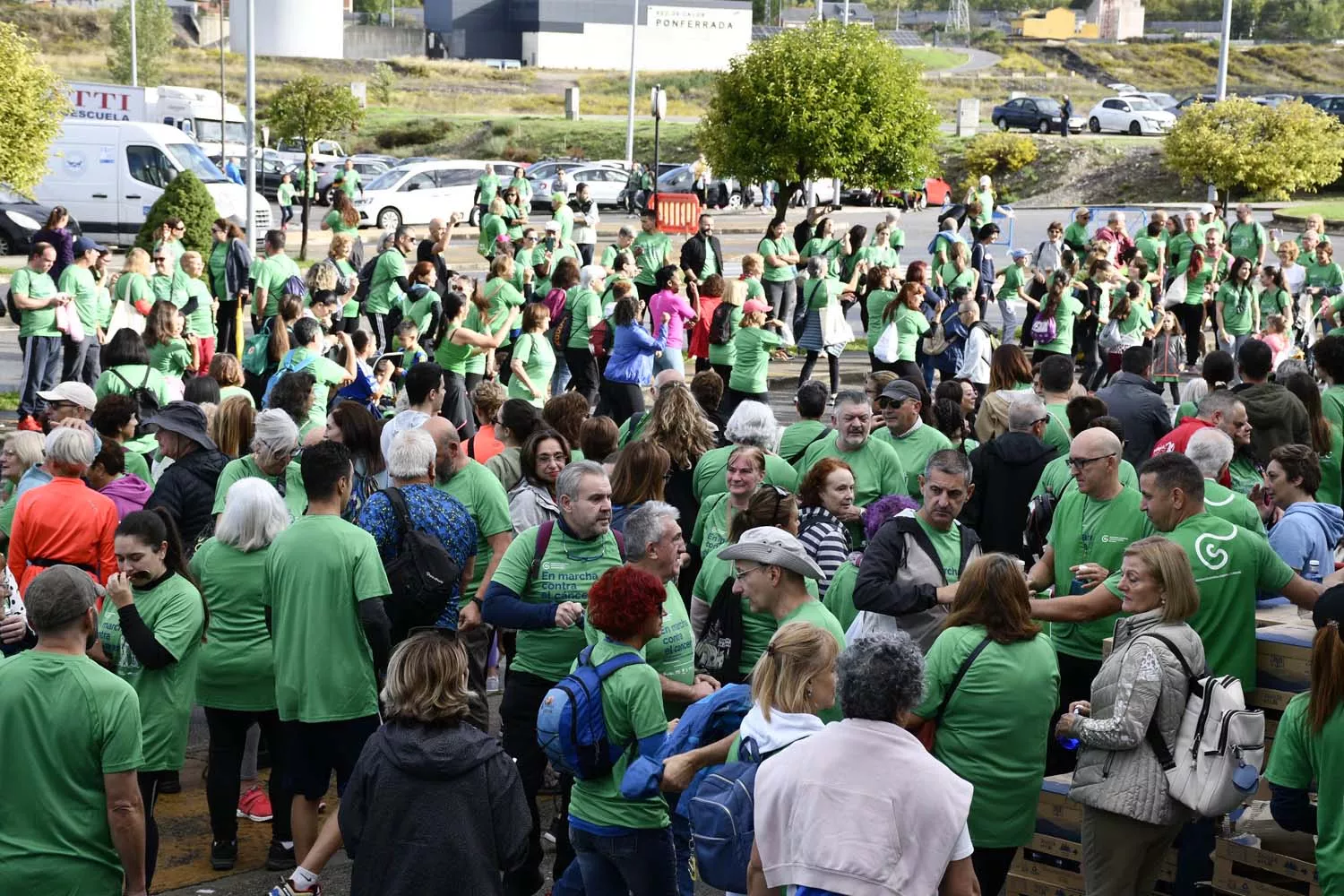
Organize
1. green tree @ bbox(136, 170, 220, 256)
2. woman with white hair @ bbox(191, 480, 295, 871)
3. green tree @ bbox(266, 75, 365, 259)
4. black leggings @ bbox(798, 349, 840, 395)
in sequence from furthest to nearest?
green tree @ bbox(266, 75, 365, 259), green tree @ bbox(136, 170, 220, 256), black leggings @ bbox(798, 349, 840, 395), woman with white hair @ bbox(191, 480, 295, 871)

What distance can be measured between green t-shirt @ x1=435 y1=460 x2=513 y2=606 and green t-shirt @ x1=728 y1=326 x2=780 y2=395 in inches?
265

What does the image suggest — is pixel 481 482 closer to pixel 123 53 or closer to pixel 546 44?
pixel 123 53

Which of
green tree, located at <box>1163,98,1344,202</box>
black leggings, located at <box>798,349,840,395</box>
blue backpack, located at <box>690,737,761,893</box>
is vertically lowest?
black leggings, located at <box>798,349,840,395</box>

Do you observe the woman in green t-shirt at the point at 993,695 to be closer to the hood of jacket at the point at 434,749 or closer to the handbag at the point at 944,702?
the handbag at the point at 944,702

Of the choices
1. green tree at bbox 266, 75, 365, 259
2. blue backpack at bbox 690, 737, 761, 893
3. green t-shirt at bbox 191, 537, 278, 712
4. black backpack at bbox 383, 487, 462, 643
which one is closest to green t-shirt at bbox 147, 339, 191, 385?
green t-shirt at bbox 191, 537, 278, 712

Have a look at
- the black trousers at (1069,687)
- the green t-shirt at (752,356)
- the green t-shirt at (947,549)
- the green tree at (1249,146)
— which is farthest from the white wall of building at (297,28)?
the green t-shirt at (947,549)

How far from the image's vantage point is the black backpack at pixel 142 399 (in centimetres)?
1084

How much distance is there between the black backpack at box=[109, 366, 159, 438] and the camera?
427 inches

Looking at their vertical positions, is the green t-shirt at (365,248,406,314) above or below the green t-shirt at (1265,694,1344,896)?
above

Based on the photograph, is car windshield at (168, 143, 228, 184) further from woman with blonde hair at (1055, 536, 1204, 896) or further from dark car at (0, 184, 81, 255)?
woman with blonde hair at (1055, 536, 1204, 896)

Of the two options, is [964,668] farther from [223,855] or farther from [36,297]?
[36,297]

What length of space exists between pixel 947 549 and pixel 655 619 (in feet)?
5.31

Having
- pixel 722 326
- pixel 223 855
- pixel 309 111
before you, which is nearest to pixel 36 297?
pixel 722 326

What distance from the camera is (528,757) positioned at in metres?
6.10
